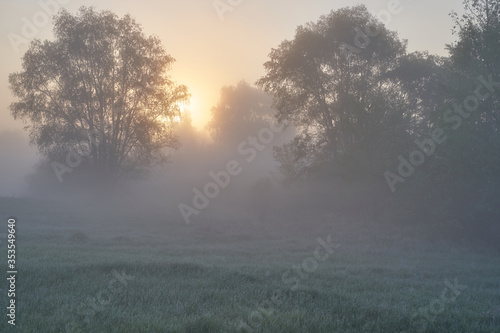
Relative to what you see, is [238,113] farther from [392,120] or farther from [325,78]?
[392,120]

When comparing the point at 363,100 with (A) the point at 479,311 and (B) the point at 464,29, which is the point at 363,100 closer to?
(B) the point at 464,29

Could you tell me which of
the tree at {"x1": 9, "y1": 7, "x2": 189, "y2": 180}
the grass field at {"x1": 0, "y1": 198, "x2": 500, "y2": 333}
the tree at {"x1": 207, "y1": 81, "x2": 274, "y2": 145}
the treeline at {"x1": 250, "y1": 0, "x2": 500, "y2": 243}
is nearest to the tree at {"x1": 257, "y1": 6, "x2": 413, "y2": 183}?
the treeline at {"x1": 250, "y1": 0, "x2": 500, "y2": 243}

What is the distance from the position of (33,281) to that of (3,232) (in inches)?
528

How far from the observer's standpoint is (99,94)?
113 feet

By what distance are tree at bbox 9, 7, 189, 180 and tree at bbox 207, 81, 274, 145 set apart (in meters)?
40.9

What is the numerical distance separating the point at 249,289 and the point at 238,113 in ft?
231

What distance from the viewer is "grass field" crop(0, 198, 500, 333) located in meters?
6.63

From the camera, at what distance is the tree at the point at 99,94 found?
108 ft

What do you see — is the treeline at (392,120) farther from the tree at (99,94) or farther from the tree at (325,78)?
the tree at (99,94)

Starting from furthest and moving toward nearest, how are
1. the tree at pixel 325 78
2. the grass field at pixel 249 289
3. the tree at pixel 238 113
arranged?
1. the tree at pixel 238 113
2. the tree at pixel 325 78
3. the grass field at pixel 249 289

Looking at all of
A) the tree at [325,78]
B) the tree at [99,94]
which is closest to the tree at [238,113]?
the tree at [99,94]

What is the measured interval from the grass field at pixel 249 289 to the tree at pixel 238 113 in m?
59.3

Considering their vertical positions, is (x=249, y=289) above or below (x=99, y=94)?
below

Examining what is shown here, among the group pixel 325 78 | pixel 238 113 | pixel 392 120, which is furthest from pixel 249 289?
pixel 238 113
